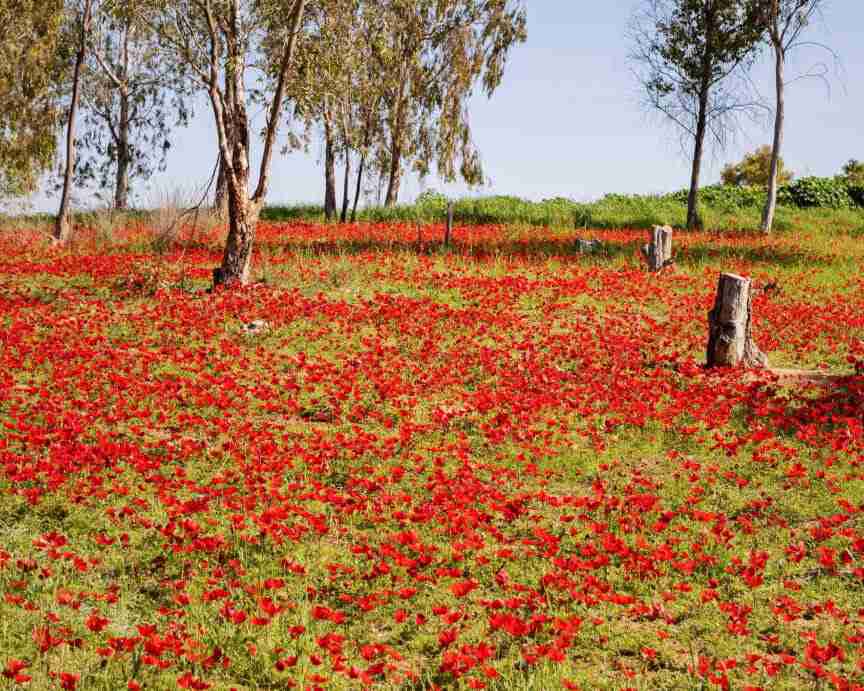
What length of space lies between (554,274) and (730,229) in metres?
13.5

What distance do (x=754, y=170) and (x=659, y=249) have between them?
40.6 metres

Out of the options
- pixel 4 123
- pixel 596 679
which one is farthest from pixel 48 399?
pixel 4 123

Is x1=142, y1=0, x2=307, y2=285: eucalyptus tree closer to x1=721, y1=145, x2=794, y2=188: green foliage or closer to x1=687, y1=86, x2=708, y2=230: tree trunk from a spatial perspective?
x1=687, y1=86, x2=708, y2=230: tree trunk

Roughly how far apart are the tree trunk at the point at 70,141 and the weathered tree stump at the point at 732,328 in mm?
18762

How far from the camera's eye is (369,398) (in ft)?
43.4

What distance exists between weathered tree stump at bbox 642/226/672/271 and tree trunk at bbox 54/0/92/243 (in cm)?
1626

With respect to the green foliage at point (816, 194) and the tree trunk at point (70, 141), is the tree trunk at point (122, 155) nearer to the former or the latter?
the tree trunk at point (70, 141)

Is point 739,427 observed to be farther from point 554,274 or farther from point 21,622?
point 554,274

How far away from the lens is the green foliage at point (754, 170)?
59500mm

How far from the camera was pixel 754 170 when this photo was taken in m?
59.7

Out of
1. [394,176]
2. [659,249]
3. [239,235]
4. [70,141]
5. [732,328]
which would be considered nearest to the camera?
[732,328]

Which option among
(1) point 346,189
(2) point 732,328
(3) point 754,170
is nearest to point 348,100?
(1) point 346,189

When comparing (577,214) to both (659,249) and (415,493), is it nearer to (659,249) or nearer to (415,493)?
(659,249)

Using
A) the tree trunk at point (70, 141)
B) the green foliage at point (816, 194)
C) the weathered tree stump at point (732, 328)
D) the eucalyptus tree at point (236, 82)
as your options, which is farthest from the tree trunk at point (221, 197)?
the green foliage at point (816, 194)
